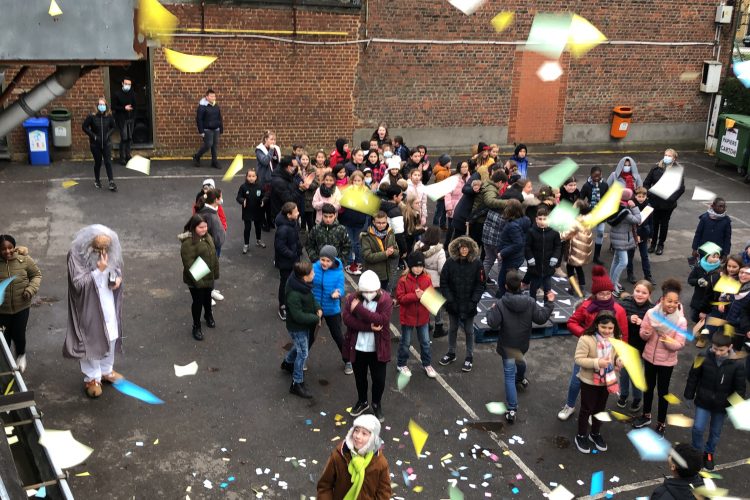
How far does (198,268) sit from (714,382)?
532cm

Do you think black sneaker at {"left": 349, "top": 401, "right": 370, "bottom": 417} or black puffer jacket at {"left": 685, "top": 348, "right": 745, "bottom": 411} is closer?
black puffer jacket at {"left": 685, "top": 348, "right": 745, "bottom": 411}

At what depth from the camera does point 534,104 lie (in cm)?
1983

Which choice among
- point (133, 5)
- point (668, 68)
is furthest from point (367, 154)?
point (668, 68)

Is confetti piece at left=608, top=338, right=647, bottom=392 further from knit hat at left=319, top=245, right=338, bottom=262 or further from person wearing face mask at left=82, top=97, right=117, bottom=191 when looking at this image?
person wearing face mask at left=82, top=97, right=117, bottom=191

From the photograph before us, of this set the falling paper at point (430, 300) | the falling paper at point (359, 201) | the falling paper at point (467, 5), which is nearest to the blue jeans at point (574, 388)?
the falling paper at point (430, 300)

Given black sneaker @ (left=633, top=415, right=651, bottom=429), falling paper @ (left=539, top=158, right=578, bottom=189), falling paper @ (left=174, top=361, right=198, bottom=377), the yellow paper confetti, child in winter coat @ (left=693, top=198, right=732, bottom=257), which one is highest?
the yellow paper confetti

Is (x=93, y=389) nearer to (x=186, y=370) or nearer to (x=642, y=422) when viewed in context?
(x=186, y=370)

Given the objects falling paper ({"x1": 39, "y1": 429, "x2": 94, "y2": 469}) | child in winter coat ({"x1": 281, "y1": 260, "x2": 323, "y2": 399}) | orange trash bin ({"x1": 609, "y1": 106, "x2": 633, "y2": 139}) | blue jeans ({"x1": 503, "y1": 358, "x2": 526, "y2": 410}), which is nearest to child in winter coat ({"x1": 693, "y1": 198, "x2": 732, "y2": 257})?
blue jeans ({"x1": 503, "y1": 358, "x2": 526, "y2": 410})

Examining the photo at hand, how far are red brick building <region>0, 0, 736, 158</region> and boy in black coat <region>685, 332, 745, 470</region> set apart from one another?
A: 1275 cm

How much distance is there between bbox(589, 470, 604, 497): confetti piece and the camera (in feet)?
22.1

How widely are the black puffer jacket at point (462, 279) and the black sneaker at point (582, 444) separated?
182 centimetres

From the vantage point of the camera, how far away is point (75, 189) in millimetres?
14539

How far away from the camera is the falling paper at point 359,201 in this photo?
36.8ft

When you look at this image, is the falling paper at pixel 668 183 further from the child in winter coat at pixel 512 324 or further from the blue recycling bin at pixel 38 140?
the blue recycling bin at pixel 38 140
